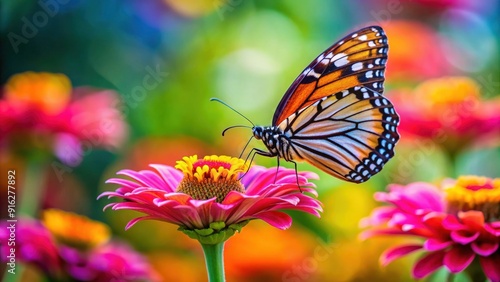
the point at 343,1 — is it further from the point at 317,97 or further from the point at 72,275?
the point at 72,275

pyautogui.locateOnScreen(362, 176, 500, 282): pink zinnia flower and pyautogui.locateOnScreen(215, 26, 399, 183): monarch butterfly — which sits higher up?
pyautogui.locateOnScreen(215, 26, 399, 183): monarch butterfly

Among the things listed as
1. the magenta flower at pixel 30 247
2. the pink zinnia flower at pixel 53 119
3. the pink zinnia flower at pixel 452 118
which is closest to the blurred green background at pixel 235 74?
the pink zinnia flower at pixel 452 118

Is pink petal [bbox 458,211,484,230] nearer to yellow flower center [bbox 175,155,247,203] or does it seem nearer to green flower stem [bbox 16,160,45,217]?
yellow flower center [bbox 175,155,247,203]

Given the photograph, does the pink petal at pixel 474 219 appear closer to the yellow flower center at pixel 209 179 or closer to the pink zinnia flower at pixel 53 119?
the yellow flower center at pixel 209 179

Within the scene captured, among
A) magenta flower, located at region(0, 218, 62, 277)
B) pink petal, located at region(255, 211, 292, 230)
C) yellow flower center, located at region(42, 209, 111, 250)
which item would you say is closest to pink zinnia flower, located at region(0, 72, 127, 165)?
yellow flower center, located at region(42, 209, 111, 250)

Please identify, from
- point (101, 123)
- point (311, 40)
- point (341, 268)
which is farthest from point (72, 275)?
point (311, 40)

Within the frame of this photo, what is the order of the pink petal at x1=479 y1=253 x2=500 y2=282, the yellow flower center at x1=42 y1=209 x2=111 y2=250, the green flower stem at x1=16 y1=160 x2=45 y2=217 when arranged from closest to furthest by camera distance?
the pink petal at x1=479 y1=253 x2=500 y2=282
the yellow flower center at x1=42 y1=209 x2=111 y2=250
the green flower stem at x1=16 y1=160 x2=45 y2=217
